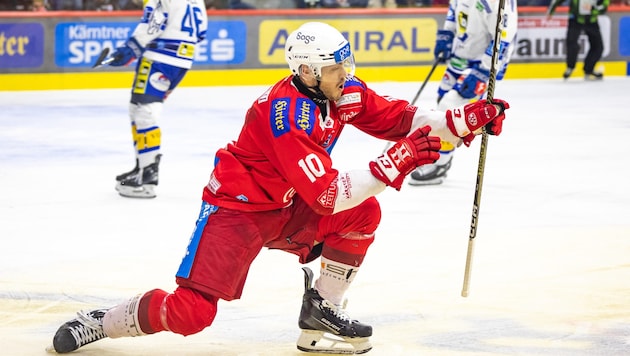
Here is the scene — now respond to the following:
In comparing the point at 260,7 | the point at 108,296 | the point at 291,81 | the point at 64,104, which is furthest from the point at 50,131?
the point at 291,81

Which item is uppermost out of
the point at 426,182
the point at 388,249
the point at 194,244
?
the point at 194,244

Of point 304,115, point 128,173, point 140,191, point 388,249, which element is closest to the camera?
point 304,115

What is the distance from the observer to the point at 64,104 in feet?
41.6

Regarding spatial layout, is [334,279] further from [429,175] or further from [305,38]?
[429,175]

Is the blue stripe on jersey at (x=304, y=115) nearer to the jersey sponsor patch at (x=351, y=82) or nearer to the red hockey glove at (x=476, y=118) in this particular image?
the jersey sponsor patch at (x=351, y=82)

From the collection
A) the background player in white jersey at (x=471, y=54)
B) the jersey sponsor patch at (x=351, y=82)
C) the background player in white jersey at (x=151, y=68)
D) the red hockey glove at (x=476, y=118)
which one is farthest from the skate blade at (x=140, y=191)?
the red hockey glove at (x=476, y=118)

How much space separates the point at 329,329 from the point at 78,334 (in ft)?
2.91

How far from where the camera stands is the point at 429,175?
825 centimetres

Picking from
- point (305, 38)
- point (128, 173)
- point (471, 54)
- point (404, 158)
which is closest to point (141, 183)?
point (128, 173)

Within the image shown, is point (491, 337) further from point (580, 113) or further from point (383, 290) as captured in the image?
point (580, 113)

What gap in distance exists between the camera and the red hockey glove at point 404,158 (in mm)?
4008

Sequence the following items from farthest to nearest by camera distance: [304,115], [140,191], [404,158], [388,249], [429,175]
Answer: [429,175] → [140,191] → [388,249] → [304,115] → [404,158]

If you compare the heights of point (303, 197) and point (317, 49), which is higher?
point (317, 49)

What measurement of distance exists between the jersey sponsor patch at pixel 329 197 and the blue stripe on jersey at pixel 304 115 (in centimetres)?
21
